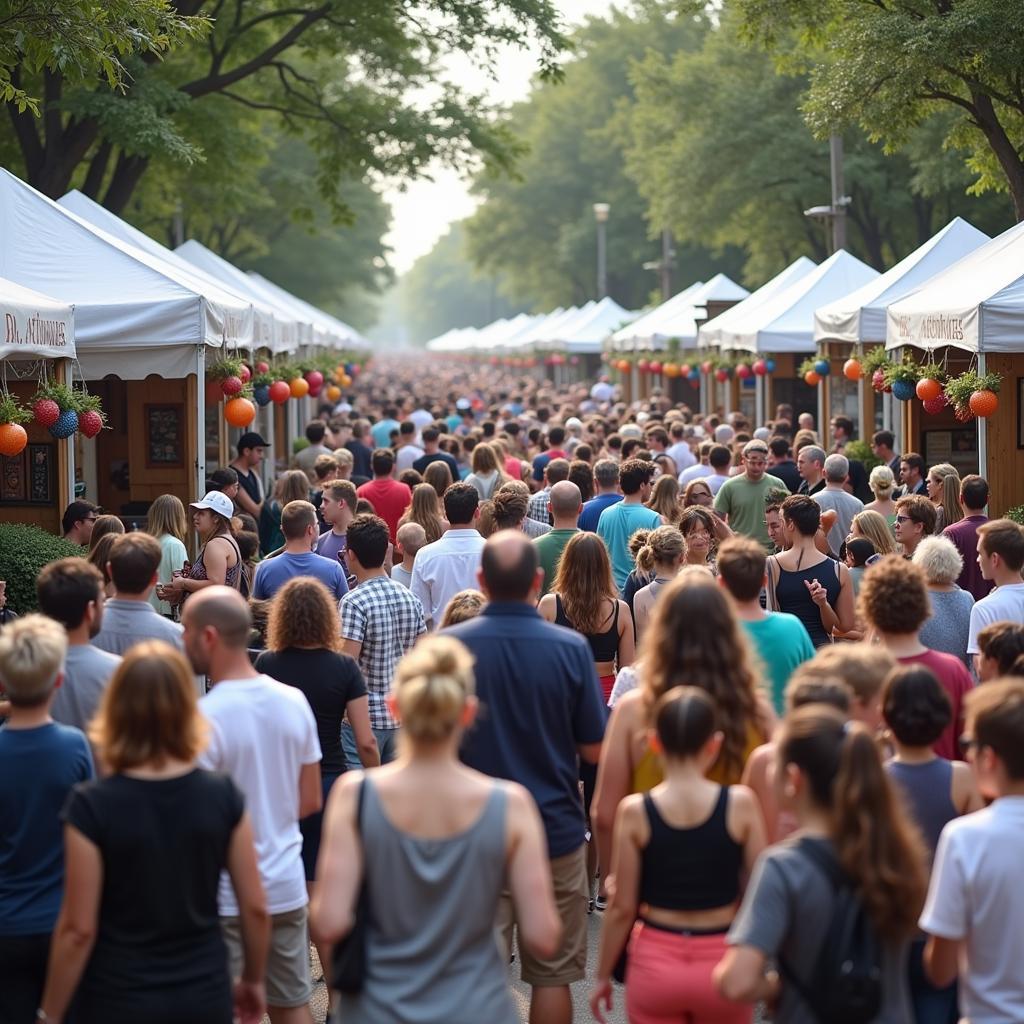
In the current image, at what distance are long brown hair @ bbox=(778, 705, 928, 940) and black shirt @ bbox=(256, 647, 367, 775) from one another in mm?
2591

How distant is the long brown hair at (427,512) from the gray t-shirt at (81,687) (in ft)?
16.5

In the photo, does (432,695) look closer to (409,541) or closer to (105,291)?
(409,541)

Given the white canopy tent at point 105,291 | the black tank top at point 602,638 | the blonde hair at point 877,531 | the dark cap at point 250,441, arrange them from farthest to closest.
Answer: the dark cap at point 250,441 < the white canopy tent at point 105,291 < the blonde hair at point 877,531 < the black tank top at point 602,638

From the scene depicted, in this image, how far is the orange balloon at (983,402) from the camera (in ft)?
40.1

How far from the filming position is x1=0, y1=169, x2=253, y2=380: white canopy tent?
13.0 metres

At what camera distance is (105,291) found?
13234 millimetres

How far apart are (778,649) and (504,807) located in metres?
2.24

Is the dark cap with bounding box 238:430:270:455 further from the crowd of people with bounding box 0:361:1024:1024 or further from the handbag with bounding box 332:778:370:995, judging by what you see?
the handbag with bounding box 332:778:370:995

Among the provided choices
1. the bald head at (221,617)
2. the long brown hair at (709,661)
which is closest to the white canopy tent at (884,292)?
the long brown hair at (709,661)

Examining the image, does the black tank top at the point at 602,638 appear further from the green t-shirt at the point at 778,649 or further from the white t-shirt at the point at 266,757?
the white t-shirt at the point at 266,757

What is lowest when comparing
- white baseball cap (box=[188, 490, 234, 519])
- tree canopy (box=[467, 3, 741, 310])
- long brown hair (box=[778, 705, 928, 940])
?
long brown hair (box=[778, 705, 928, 940])

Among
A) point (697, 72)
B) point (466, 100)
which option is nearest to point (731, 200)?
point (697, 72)

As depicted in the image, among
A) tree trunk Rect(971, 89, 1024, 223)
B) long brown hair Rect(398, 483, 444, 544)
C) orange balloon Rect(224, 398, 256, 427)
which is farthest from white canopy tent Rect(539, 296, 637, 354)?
long brown hair Rect(398, 483, 444, 544)

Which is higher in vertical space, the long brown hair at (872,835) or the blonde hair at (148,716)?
the blonde hair at (148,716)
